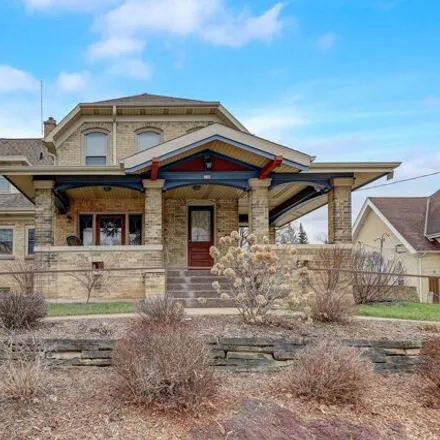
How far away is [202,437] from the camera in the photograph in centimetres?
420

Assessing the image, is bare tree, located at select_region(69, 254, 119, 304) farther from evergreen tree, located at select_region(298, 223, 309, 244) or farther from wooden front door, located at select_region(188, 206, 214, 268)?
evergreen tree, located at select_region(298, 223, 309, 244)

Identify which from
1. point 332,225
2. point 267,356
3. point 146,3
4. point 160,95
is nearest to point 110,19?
point 146,3

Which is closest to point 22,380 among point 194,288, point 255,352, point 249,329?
point 255,352

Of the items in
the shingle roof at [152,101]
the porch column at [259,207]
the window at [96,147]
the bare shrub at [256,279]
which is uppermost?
the shingle roof at [152,101]

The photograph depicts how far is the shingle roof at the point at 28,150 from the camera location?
20.2 metres

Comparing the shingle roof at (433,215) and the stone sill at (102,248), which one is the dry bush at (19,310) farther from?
the shingle roof at (433,215)

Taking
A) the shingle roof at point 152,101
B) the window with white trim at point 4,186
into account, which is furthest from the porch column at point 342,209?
the window with white trim at point 4,186

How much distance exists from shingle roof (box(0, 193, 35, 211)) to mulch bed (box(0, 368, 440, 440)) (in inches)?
579

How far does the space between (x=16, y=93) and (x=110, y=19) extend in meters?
9.22

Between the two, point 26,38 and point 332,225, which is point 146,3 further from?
point 332,225

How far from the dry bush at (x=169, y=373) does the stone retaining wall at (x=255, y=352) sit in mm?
1098

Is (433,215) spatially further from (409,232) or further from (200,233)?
(200,233)

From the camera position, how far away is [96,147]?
16.3 meters

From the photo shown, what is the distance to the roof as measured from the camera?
20.1 metres
